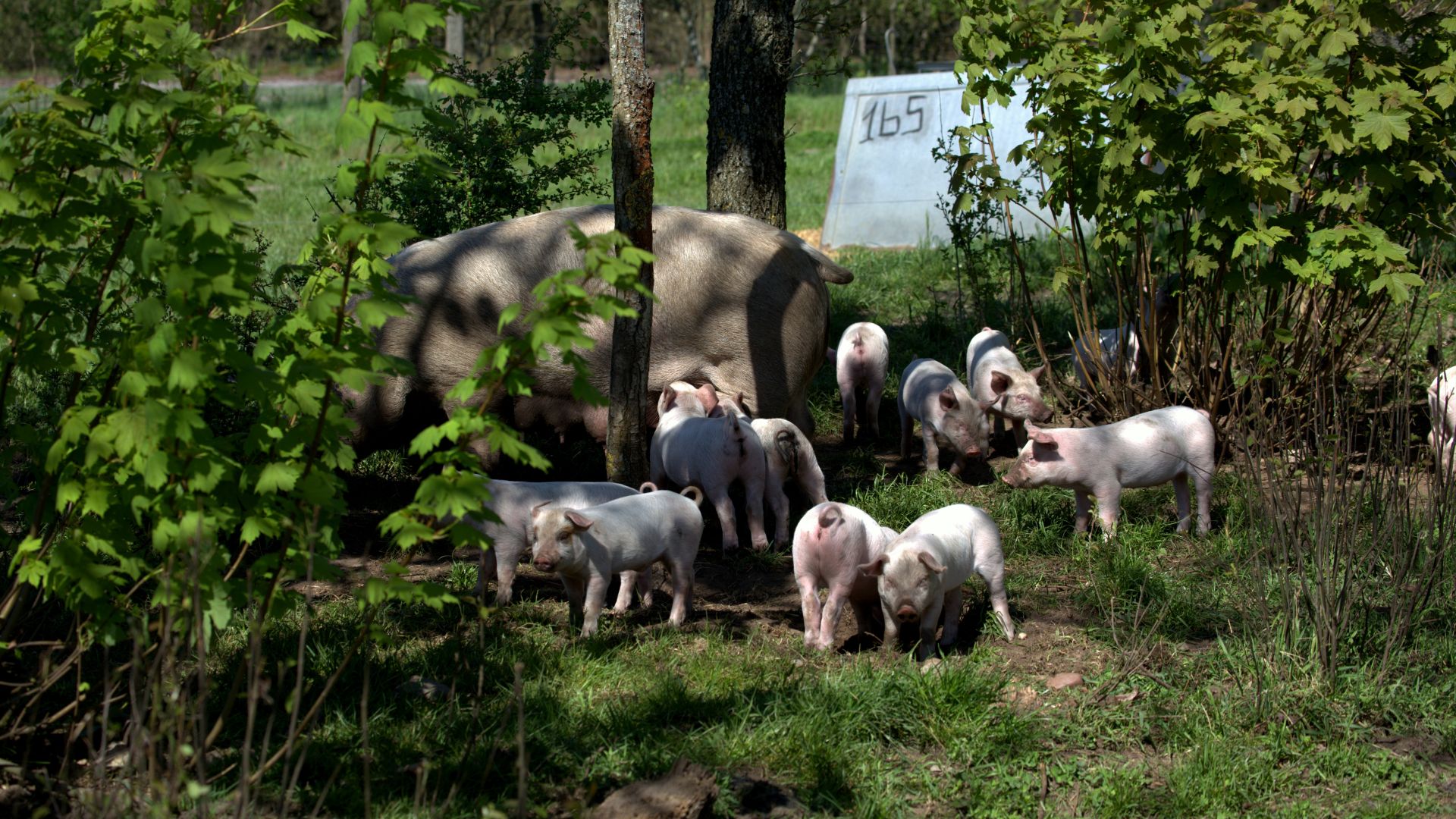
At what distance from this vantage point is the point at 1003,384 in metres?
6.95

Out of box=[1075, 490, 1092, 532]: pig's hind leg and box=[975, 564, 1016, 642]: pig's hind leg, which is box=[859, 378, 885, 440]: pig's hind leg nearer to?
box=[1075, 490, 1092, 532]: pig's hind leg

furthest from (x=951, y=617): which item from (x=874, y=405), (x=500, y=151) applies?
(x=500, y=151)

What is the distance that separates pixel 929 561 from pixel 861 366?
122 inches

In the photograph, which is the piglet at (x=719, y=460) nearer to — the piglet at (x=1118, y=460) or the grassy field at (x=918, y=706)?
the grassy field at (x=918, y=706)

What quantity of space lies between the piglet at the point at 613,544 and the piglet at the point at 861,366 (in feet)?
7.65

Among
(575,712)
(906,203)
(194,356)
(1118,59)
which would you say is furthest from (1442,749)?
(906,203)

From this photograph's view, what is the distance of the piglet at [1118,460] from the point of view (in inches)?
229

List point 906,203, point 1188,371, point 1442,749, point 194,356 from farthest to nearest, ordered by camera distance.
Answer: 1. point 906,203
2. point 1188,371
3. point 1442,749
4. point 194,356

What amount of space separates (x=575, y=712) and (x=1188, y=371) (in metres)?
3.89

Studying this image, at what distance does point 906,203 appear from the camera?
13320 millimetres

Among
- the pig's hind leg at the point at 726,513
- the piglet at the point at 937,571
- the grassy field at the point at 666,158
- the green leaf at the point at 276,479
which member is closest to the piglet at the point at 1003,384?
the pig's hind leg at the point at 726,513

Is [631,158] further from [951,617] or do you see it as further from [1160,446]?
[1160,446]

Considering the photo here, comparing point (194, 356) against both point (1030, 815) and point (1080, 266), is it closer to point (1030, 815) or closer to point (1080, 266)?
point (1030, 815)

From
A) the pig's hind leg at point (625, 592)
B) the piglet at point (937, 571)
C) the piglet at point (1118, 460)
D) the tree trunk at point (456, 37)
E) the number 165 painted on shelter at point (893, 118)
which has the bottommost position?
the pig's hind leg at point (625, 592)
